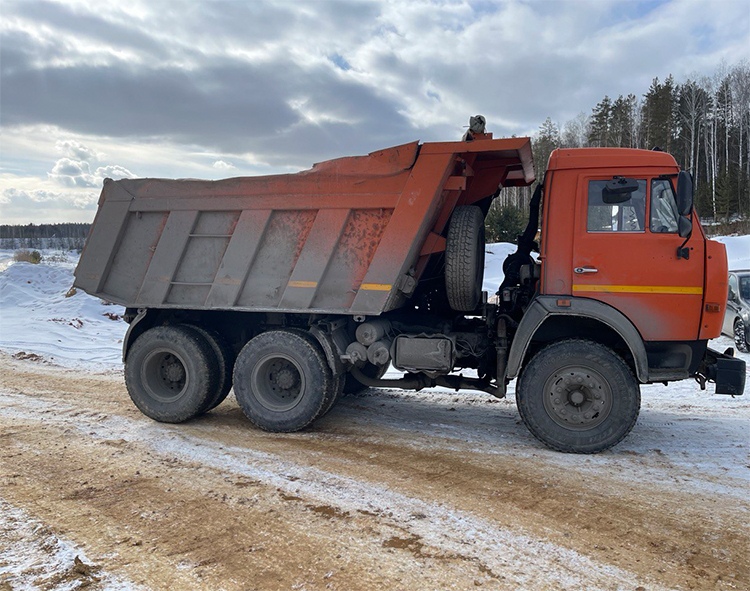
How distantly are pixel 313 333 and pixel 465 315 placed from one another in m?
1.89

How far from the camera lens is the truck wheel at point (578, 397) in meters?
5.38

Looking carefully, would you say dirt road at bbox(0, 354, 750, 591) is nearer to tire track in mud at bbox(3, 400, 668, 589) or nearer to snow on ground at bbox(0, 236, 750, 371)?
tire track in mud at bbox(3, 400, 668, 589)

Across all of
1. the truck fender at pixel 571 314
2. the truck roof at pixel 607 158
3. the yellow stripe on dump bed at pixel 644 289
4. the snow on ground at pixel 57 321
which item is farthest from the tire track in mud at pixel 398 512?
the snow on ground at pixel 57 321

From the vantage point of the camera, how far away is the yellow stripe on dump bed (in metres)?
5.28

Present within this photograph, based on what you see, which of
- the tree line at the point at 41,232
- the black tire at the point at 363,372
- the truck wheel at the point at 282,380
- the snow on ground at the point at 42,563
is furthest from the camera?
the tree line at the point at 41,232

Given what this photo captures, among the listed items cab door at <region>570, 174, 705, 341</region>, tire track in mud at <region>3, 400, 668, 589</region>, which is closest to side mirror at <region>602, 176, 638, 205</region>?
cab door at <region>570, 174, 705, 341</region>

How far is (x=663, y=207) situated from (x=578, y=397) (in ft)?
6.68

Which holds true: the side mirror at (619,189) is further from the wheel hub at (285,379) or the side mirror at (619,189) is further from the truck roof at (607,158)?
the wheel hub at (285,379)

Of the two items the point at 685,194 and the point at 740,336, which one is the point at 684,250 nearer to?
the point at 685,194

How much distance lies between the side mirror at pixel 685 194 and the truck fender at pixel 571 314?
3.69 ft

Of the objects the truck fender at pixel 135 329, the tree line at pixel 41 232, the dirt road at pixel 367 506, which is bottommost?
the dirt road at pixel 367 506

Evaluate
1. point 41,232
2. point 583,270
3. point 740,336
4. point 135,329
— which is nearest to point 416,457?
point 583,270

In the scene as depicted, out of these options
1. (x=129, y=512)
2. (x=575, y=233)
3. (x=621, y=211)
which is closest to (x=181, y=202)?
(x=129, y=512)

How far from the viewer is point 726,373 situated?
5.45 meters
